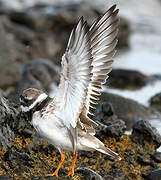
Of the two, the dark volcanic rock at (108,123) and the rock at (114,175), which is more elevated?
the dark volcanic rock at (108,123)

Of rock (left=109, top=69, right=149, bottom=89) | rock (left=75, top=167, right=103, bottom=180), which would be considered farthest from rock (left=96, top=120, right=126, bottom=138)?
rock (left=109, top=69, right=149, bottom=89)

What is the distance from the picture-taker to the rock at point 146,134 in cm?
646

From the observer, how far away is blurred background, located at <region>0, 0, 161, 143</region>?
11602mm

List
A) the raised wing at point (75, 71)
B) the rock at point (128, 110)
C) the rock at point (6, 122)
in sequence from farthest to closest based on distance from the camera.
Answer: the rock at point (128, 110) → the rock at point (6, 122) → the raised wing at point (75, 71)

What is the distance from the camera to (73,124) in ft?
16.3

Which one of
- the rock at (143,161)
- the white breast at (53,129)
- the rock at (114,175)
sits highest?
the white breast at (53,129)

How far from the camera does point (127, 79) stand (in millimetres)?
12062

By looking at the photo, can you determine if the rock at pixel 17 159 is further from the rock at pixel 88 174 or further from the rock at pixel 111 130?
the rock at pixel 111 130

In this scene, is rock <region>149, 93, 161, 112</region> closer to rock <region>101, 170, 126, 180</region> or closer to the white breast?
rock <region>101, 170, 126, 180</region>

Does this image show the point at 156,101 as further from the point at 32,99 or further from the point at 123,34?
the point at 123,34

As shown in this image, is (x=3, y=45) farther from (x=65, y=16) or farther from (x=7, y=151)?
(x=7, y=151)


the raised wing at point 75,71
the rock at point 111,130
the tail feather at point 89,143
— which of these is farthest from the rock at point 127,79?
the raised wing at point 75,71

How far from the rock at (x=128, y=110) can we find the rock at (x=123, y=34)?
31.2ft

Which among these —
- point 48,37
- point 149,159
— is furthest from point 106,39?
point 48,37
